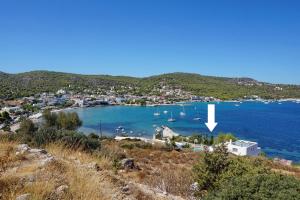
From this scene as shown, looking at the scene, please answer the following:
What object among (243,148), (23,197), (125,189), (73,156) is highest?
(23,197)

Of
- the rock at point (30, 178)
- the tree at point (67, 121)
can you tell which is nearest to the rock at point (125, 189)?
the rock at point (30, 178)

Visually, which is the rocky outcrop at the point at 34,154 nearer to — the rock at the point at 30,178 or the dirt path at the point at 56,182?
the dirt path at the point at 56,182

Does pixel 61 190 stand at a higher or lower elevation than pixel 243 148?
higher

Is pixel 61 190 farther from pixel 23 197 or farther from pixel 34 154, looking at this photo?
pixel 34 154

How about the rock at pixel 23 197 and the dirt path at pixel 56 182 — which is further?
the dirt path at pixel 56 182

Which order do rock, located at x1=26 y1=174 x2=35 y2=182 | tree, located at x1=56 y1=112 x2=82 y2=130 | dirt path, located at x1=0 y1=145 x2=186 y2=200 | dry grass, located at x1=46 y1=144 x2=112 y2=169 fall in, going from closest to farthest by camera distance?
dirt path, located at x1=0 y1=145 x2=186 y2=200 → rock, located at x1=26 y1=174 x2=35 y2=182 → dry grass, located at x1=46 y1=144 x2=112 y2=169 → tree, located at x1=56 y1=112 x2=82 y2=130

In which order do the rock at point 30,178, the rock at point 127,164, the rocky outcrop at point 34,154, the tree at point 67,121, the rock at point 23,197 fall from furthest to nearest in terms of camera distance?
the tree at point 67,121 → the rock at point 127,164 → the rocky outcrop at point 34,154 → the rock at point 30,178 → the rock at point 23,197

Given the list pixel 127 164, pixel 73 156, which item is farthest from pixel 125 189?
pixel 127 164

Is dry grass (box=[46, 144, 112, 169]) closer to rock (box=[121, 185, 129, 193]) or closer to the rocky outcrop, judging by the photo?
the rocky outcrop

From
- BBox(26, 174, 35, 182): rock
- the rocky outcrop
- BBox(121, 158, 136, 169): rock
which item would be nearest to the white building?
BBox(121, 158, 136, 169): rock

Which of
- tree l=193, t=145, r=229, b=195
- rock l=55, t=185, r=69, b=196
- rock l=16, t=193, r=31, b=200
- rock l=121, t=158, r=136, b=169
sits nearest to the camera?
rock l=16, t=193, r=31, b=200

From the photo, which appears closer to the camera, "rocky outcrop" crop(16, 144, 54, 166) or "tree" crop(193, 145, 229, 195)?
"rocky outcrop" crop(16, 144, 54, 166)

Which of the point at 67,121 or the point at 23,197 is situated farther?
the point at 67,121

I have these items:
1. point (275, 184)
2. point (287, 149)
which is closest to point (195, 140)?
point (287, 149)
